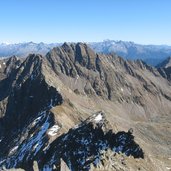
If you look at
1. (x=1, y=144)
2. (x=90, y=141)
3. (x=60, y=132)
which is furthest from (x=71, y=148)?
(x=1, y=144)

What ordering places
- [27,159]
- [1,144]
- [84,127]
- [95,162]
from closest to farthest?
[95,162]
[84,127]
[27,159]
[1,144]

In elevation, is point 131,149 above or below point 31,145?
above

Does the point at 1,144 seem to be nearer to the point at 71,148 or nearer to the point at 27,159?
the point at 27,159

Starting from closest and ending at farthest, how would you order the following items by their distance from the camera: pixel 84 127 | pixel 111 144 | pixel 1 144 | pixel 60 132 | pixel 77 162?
pixel 77 162
pixel 111 144
pixel 84 127
pixel 60 132
pixel 1 144

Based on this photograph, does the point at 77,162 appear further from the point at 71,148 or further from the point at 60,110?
the point at 60,110

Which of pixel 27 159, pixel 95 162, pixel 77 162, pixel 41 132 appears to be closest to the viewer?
pixel 95 162

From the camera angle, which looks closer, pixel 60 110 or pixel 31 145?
pixel 31 145

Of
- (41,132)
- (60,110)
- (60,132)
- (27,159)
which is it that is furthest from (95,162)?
(60,110)

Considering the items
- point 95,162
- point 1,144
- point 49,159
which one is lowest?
point 1,144

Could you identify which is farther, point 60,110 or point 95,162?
point 60,110
